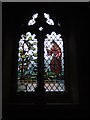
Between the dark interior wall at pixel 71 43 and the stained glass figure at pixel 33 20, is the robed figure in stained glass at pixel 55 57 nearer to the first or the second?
the dark interior wall at pixel 71 43

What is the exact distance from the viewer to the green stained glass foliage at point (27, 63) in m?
4.03

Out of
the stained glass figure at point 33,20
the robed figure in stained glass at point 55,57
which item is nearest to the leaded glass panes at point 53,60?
the robed figure in stained glass at point 55,57

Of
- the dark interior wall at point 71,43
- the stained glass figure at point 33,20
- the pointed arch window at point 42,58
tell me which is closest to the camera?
the dark interior wall at point 71,43

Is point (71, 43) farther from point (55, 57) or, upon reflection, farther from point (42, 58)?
point (42, 58)

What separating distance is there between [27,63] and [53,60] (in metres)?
0.46

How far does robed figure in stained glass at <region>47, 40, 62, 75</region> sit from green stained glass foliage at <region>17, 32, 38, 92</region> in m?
0.29

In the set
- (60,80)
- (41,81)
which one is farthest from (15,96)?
(60,80)

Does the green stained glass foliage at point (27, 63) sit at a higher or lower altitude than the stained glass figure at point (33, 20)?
lower

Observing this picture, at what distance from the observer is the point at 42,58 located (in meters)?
3.97

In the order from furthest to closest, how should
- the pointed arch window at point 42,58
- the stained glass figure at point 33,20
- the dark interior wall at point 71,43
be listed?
Result: 1. the stained glass figure at point 33,20
2. the pointed arch window at point 42,58
3. the dark interior wall at point 71,43

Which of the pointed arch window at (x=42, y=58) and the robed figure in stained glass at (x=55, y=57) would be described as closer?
the pointed arch window at (x=42, y=58)

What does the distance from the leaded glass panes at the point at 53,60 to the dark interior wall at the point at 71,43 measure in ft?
0.62

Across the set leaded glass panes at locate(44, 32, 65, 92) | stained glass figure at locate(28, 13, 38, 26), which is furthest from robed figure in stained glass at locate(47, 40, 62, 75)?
stained glass figure at locate(28, 13, 38, 26)

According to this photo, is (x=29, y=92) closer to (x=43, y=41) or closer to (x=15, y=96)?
(x=15, y=96)
